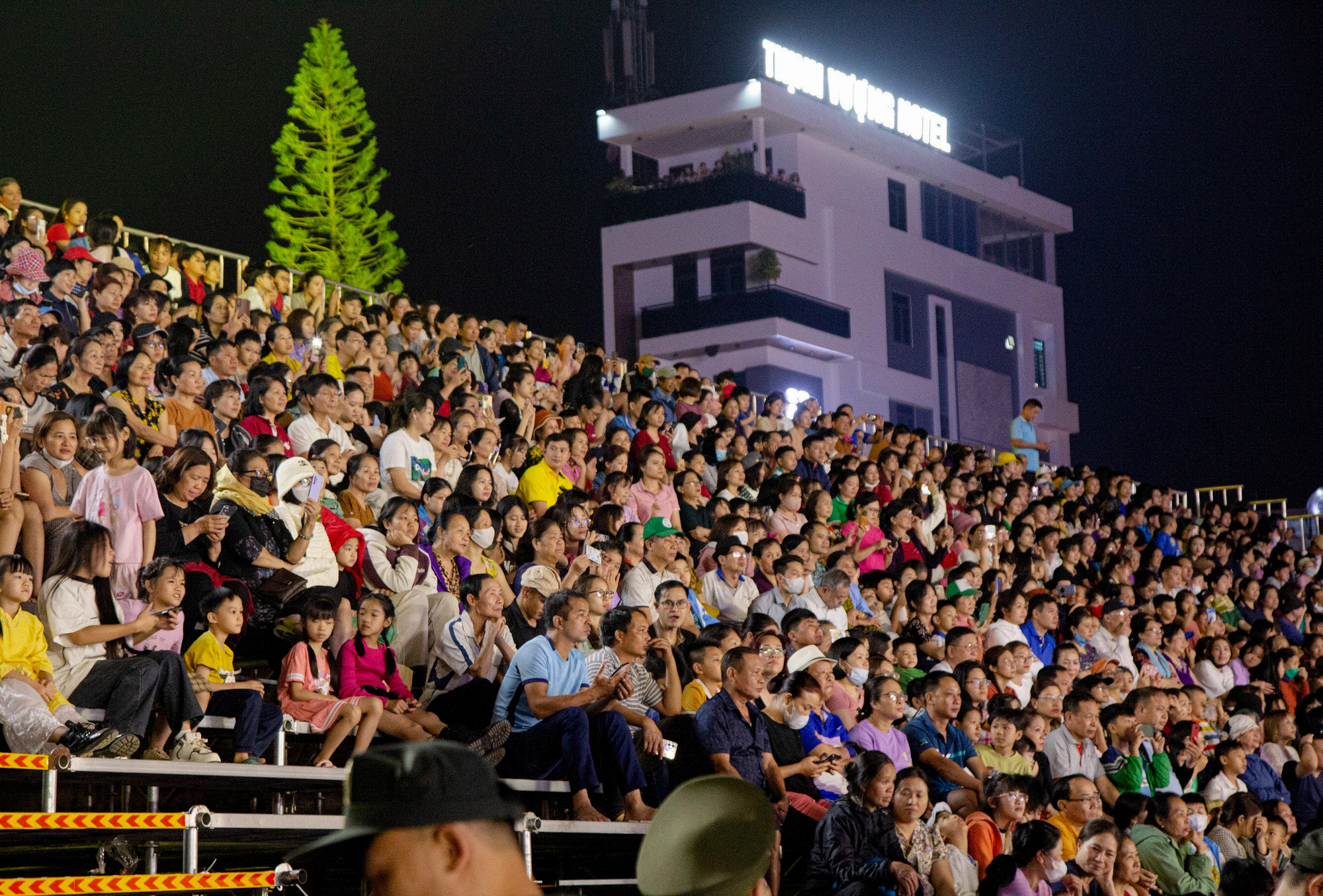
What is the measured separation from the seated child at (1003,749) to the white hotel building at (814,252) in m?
20.3

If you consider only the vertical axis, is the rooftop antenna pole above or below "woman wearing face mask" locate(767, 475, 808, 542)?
above

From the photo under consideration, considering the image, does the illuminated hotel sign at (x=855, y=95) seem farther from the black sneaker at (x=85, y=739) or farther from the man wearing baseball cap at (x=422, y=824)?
the man wearing baseball cap at (x=422, y=824)

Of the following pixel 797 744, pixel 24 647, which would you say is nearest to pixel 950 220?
pixel 797 744

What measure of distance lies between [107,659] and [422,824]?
4.65m

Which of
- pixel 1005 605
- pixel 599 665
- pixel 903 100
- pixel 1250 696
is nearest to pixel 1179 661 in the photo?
pixel 1250 696

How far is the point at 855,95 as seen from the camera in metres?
32.5

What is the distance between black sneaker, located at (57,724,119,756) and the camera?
217 inches

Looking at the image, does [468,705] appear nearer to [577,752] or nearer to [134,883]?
[577,752]

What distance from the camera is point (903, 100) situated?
33.9 m

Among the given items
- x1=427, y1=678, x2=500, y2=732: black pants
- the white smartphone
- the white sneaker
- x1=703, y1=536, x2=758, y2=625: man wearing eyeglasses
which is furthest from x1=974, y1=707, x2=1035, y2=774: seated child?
the white sneaker

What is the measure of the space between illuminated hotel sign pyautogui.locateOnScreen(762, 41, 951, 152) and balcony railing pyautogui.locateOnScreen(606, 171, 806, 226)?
2116 millimetres

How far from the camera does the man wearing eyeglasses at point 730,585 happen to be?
1017cm

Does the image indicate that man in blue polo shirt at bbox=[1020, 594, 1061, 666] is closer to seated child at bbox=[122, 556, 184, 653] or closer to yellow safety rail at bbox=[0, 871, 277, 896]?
seated child at bbox=[122, 556, 184, 653]

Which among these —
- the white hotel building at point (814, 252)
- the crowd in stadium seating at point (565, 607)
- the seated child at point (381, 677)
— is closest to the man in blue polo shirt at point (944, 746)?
the crowd in stadium seating at point (565, 607)
